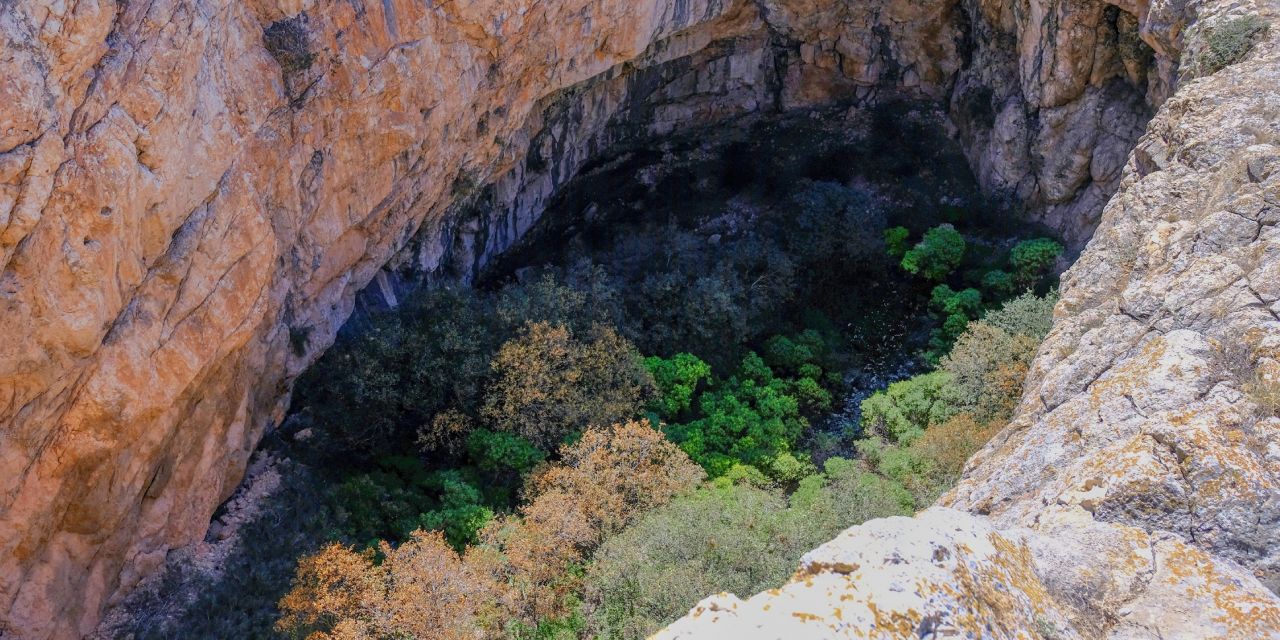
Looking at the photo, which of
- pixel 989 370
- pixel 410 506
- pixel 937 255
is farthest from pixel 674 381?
pixel 937 255

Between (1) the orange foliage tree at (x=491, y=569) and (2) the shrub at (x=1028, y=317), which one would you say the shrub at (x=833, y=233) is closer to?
(2) the shrub at (x=1028, y=317)

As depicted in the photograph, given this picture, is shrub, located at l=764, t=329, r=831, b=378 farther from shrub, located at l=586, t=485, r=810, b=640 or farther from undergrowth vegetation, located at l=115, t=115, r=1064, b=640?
shrub, located at l=586, t=485, r=810, b=640

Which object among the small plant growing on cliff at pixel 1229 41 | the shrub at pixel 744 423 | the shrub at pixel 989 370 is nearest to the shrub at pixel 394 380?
the shrub at pixel 744 423

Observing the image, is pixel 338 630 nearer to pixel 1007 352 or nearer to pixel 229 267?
pixel 229 267

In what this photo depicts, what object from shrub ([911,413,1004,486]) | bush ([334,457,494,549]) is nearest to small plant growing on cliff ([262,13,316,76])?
bush ([334,457,494,549])

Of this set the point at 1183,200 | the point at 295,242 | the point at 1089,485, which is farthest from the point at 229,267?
the point at 1183,200
